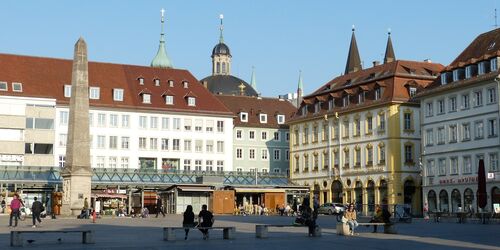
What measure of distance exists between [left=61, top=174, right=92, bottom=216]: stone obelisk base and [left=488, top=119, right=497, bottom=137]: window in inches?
1283

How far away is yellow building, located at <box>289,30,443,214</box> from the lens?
8031 cm

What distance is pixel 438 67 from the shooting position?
88438mm

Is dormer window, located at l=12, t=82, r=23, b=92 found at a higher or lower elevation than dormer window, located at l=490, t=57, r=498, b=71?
higher

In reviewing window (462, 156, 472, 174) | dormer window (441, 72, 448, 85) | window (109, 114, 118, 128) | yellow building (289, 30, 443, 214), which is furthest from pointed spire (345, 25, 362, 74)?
window (462, 156, 472, 174)

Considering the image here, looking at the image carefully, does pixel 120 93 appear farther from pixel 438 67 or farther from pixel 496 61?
pixel 496 61

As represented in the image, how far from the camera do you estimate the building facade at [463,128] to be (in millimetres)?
67875

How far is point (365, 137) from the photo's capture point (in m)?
83.8

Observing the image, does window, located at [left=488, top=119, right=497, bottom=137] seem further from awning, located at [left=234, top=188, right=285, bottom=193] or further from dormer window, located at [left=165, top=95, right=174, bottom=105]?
dormer window, located at [left=165, top=95, right=174, bottom=105]

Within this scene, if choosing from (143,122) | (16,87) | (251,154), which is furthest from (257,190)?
(16,87)

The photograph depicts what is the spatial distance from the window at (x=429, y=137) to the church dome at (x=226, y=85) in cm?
6050

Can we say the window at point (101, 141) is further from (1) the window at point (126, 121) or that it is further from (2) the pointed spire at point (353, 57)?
(2) the pointed spire at point (353, 57)

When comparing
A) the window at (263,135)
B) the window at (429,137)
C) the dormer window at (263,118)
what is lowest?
the window at (429,137)

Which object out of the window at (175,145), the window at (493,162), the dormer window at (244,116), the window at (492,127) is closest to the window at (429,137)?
the window at (492,127)

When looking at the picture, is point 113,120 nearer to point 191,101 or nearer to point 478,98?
point 191,101
